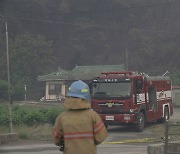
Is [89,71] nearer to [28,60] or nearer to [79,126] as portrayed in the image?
[28,60]

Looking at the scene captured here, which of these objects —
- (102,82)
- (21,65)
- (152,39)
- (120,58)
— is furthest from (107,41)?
(102,82)

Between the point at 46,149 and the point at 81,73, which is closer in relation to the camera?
the point at 46,149

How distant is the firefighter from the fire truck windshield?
15004 mm

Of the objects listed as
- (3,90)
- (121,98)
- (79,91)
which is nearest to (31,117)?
(121,98)

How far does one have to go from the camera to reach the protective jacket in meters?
5.11

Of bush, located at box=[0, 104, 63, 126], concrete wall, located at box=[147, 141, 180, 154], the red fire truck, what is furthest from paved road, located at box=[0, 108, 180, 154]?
bush, located at box=[0, 104, 63, 126]

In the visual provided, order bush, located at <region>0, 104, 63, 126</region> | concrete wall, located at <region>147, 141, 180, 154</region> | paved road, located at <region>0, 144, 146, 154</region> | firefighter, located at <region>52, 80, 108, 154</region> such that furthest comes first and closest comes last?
1. bush, located at <region>0, 104, 63, 126</region>
2. paved road, located at <region>0, 144, 146, 154</region>
3. concrete wall, located at <region>147, 141, 180, 154</region>
4. firefighter, located at <region>52, 80, 108, 154</region>

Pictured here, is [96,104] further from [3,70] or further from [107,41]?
[107,41]

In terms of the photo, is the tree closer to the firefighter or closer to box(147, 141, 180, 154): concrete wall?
box(147, 141, 180, 154): concrete wall

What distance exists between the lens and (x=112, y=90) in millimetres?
20312

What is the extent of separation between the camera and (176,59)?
76.3 meters

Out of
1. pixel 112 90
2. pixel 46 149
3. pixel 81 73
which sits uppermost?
pixel 81 73

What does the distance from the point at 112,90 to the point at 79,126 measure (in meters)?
15.2

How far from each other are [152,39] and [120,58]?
9275 mm
